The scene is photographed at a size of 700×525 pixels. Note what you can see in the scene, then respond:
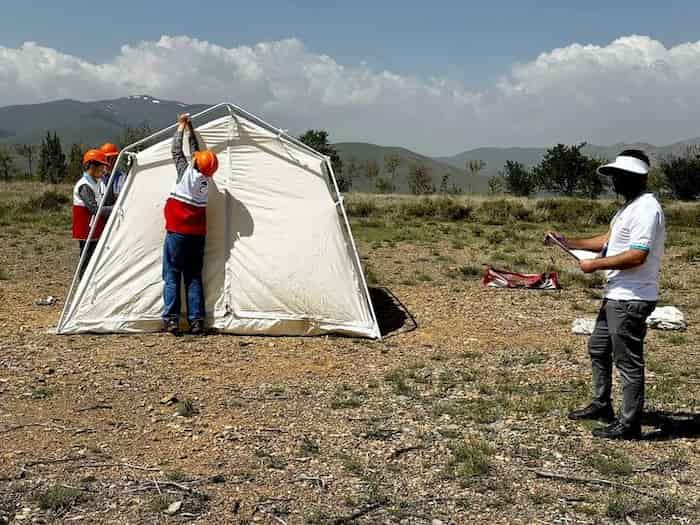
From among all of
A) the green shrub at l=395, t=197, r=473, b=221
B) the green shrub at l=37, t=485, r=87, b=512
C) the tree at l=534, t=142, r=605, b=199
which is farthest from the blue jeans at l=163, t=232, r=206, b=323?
the tree at l=534, t=142, r=605, b=199

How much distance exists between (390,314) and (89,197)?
13.3ft

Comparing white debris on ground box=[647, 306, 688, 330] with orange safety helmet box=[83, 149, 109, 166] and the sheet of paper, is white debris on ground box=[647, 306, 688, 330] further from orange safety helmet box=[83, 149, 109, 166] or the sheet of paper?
orange safety helmet box=[83, 149, 109, 166]

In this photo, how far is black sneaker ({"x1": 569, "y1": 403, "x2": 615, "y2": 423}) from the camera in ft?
18.8

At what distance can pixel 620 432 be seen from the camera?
5.39 metres

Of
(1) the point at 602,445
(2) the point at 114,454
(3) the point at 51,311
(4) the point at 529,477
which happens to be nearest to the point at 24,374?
(2) the point at 114,454

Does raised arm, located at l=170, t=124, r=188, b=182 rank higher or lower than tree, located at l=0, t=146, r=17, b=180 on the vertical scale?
lower

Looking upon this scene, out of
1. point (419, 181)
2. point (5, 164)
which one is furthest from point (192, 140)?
point (5, 164)

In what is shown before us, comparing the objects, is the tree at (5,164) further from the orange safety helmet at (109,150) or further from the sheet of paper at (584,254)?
the sheet of paper at (584,254)

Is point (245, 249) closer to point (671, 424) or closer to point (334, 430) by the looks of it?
point (334, 430)

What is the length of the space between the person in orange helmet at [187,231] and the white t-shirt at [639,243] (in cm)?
451

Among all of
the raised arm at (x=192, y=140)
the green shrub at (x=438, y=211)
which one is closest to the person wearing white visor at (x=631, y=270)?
the raised arm at (x=192, y=140)

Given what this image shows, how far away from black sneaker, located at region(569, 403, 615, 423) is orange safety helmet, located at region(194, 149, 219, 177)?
4575 millimetres

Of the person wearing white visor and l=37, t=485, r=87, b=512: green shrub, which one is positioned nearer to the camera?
l=37, t=485, r=87, b=512: green shrub

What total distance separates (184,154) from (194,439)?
3.97 metres
